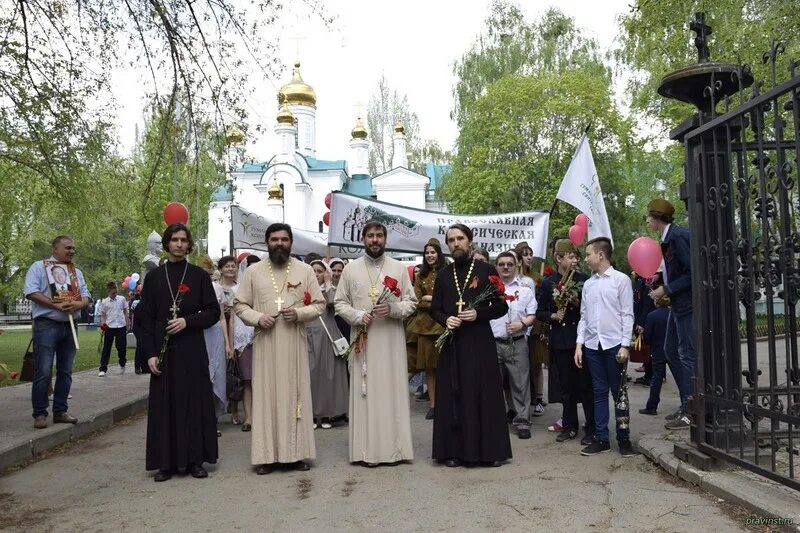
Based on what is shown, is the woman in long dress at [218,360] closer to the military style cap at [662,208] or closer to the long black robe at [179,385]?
the long black robe at [179,385]

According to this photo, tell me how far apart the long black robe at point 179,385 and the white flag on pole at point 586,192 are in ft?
17.7

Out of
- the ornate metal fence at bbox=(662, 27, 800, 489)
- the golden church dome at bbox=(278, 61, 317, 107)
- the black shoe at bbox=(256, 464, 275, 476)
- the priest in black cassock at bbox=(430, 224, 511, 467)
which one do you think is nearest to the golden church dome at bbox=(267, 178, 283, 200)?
the golden church dome at bbox=(278, 61, 317, 107)

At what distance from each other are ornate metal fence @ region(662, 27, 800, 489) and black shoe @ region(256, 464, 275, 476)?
136 inches

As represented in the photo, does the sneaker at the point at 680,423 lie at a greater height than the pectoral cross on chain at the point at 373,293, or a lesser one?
lesser

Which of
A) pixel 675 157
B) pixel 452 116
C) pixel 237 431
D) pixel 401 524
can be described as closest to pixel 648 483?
pixel 401 524

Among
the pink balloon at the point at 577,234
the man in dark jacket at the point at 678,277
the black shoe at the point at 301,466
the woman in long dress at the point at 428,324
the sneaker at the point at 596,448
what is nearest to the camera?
the black shoe at the point at 301,466

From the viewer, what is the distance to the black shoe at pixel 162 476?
6069 millimetres

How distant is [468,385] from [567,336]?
1.54 meters

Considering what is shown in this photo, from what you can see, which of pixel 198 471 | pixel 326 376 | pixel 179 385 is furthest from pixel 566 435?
pixel 179 385

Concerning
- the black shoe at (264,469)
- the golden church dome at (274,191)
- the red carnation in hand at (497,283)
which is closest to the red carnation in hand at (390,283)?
the red carnation in hand at (497,283)

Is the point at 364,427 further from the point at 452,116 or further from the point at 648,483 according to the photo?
the point at 452,116

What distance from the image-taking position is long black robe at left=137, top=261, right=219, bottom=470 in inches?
242

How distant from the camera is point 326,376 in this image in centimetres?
892

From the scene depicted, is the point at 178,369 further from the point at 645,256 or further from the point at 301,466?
the point at 645,256
